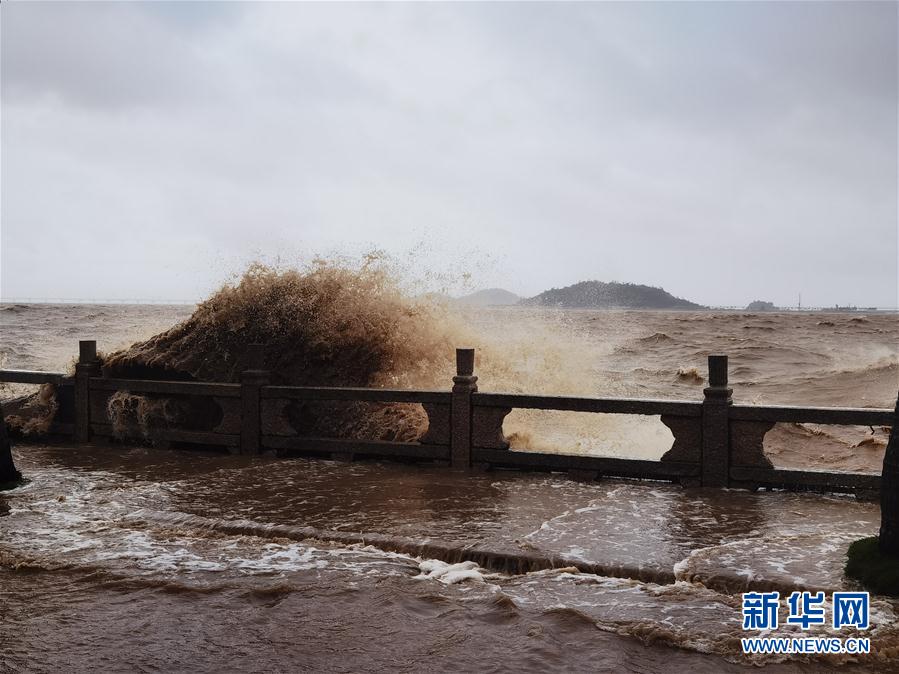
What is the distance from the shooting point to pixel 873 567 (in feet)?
17.8

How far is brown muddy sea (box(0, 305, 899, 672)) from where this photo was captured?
453 cm

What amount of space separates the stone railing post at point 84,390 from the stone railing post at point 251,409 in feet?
9.49

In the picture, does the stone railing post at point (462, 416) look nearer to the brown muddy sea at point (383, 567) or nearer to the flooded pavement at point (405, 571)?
the brown muddy sea at point (383, 567)

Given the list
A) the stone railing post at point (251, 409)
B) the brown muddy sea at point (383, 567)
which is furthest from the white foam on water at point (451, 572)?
the stone railing post at point (251, 409)

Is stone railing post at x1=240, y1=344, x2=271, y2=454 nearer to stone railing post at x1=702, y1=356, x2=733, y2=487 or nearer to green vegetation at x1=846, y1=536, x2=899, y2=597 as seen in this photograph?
stone railing post at x1=702, y1=356, x2=733, y2=487

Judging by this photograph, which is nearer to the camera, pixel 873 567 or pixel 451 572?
pixel 873 567

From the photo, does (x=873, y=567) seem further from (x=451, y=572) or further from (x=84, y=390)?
(x=84, y=390)

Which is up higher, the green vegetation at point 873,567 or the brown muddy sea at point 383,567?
the green vegetation at point 873,567

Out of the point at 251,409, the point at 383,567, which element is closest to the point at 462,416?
the point at 251,409

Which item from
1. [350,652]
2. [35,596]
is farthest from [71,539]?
[350,652]

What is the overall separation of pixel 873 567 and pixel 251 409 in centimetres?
786

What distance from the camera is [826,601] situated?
16.9ft

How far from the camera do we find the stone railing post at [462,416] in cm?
944

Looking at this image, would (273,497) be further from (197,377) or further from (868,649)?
(868,649)
